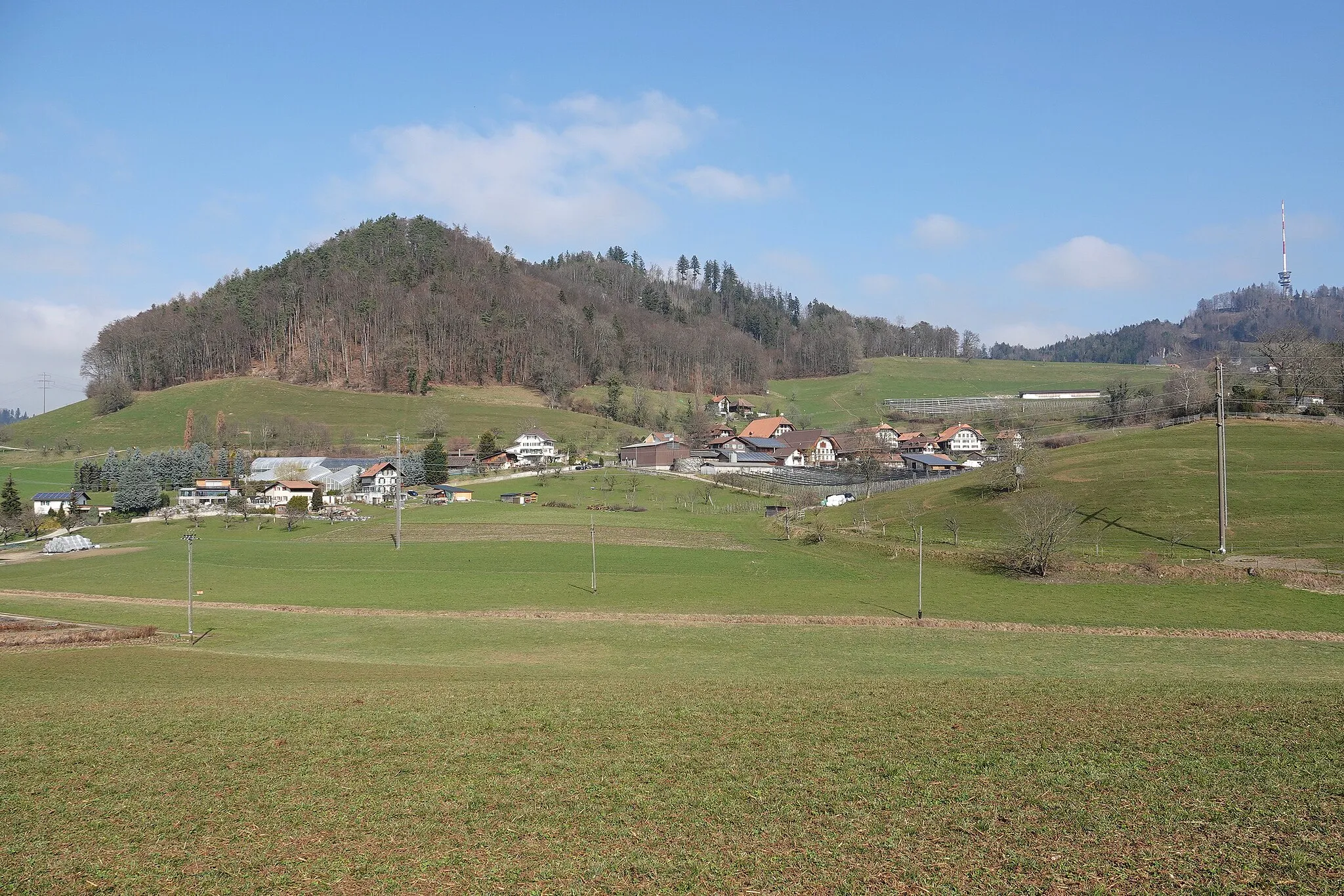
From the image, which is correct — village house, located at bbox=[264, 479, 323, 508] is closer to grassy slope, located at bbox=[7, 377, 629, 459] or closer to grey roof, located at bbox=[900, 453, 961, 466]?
grassy slope, located at bbox=[7, 377, 629, 459]

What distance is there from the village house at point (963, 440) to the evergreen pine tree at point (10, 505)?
5023 inches

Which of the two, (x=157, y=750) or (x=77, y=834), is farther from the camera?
(x=157, y=750)

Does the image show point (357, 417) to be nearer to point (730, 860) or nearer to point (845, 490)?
point (845, 490)

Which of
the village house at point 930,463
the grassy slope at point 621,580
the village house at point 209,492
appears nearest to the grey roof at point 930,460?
the village house at point 930,463

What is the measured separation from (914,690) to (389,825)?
13243 millimetres

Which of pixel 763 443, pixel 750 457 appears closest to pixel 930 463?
pixel 750 457

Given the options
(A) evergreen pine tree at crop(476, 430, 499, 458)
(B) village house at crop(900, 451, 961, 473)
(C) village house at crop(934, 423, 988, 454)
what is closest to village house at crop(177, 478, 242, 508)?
(A) evergreen pine tree at crop(476, 430, 499, 458)

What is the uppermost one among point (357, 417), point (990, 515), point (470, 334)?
point (470, 334)

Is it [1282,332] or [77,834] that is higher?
[1282,332]

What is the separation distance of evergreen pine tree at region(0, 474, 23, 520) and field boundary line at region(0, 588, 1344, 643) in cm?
5449

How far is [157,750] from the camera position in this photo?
15320 mm

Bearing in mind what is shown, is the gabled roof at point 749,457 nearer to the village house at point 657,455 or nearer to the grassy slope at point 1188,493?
the village house at point 657,455

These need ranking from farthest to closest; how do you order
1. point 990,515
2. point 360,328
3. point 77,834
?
point 360,328 < point 990,515 < point 77,834

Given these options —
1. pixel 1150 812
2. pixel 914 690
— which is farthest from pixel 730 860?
pixel 914 690
